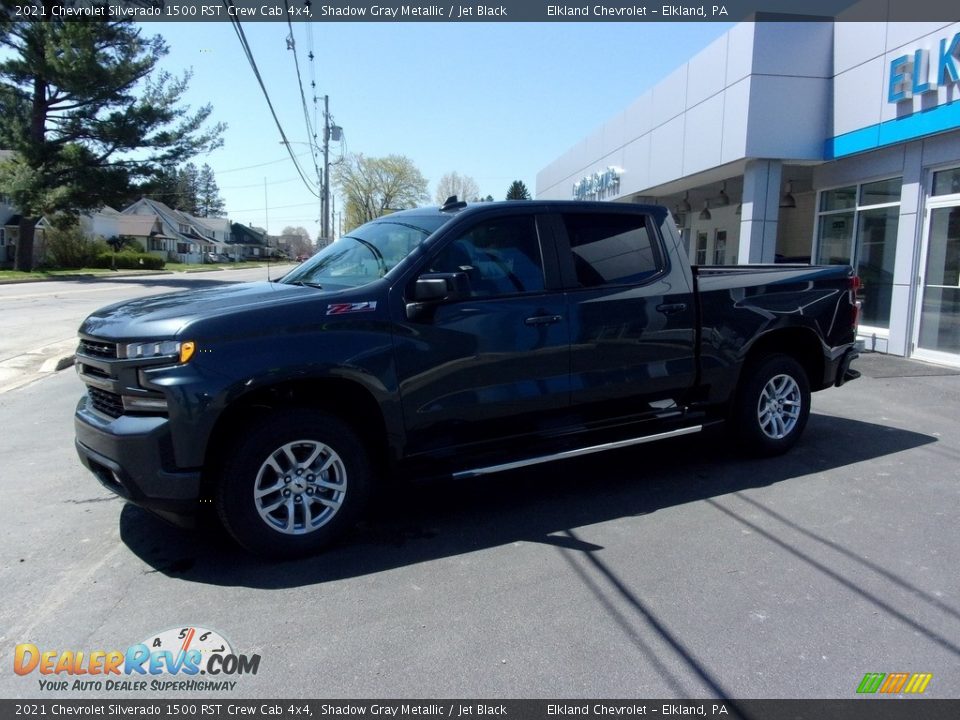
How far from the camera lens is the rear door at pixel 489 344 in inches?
166

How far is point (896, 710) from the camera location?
8.73 feet

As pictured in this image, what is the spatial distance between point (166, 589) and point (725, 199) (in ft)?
60.5

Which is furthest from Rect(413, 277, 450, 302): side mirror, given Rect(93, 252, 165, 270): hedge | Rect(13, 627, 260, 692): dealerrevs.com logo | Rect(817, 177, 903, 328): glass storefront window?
Rect(93, 252, 165, 270): hedge

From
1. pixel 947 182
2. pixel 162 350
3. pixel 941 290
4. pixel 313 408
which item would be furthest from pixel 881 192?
pixel 162 350

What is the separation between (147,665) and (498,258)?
2.99m

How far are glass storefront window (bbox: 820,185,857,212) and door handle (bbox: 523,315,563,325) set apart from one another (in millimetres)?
10290

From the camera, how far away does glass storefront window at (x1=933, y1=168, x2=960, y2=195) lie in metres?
9.98

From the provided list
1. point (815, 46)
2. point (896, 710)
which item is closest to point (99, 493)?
point (896, 710)

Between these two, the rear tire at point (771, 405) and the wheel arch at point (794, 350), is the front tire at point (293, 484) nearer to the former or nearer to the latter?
the rear tire at point (771, 405)

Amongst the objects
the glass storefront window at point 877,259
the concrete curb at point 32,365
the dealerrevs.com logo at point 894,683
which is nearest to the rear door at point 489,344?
the dealerrevs.com logo at point 894,683

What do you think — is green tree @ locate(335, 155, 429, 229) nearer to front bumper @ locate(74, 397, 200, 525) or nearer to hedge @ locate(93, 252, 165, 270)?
hedge @ locate(93, 252, 165, 270)

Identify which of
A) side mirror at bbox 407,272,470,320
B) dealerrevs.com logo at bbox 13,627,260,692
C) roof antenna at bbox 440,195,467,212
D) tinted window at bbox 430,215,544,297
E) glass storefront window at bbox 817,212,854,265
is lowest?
dealerrevs.com logo at bbox 13,627,260,692

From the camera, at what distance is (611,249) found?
5062 mm

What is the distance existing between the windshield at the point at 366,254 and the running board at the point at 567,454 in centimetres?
134
